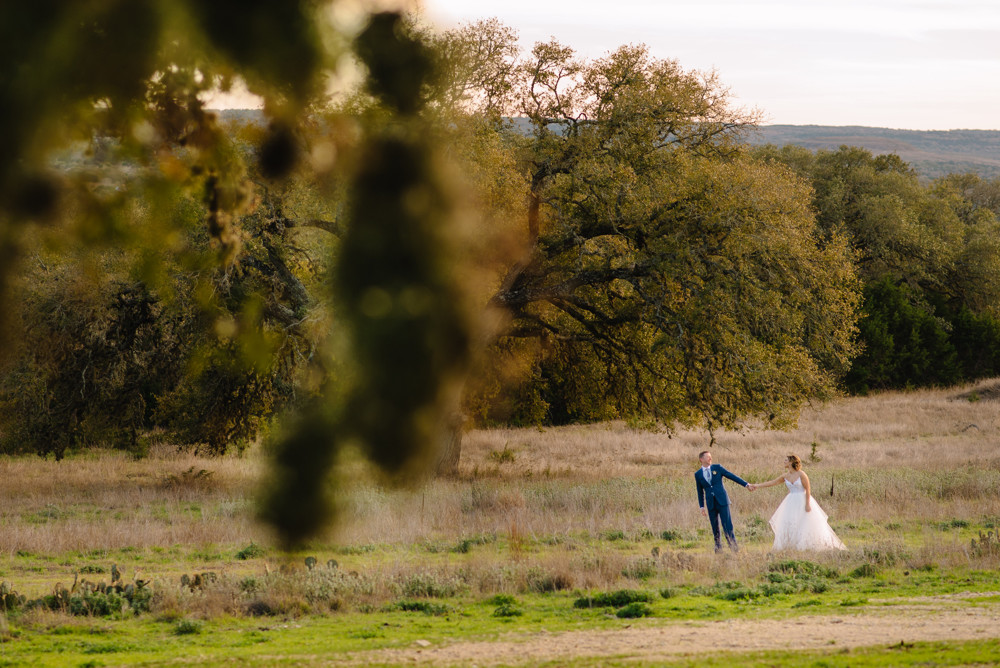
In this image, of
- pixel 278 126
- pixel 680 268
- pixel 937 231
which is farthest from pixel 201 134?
pixel 937 231

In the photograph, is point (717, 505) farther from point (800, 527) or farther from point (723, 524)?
point (800, 527)

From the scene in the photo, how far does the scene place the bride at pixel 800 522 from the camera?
44.7 feet

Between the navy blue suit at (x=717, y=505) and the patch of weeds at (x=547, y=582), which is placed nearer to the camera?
the patch of weeds at (x=547, y=582)

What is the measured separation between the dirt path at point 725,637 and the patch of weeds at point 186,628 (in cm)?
238

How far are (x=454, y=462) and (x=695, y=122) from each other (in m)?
9.94

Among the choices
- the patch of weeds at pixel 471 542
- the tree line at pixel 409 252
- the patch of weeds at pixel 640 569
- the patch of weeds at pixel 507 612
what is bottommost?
the patch of weeds at pixel 640 569

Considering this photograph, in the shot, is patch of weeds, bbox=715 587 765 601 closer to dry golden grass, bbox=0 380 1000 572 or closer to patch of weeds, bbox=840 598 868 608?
patch of weeds, bbox=840 598 868 608

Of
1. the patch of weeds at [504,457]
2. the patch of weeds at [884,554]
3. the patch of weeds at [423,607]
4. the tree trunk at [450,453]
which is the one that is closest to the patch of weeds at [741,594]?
the patch of weeds at [884,554]

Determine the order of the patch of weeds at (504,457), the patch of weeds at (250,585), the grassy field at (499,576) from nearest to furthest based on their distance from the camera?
the grassy field at (499,576) → the patch of weeds at (250,585) → the patch of weeds at (504,457)

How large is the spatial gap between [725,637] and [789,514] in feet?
17.6

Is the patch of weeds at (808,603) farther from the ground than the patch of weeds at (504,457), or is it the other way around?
the patch of weeds at (808,603)

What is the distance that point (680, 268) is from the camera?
18109 millimetres

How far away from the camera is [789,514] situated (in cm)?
1391

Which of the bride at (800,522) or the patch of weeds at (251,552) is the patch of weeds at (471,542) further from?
the bride at (800,522)
